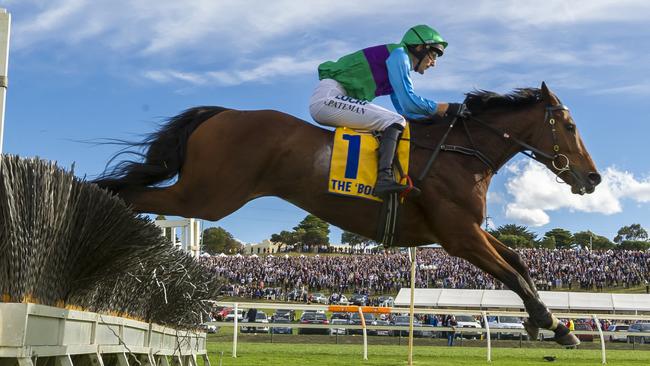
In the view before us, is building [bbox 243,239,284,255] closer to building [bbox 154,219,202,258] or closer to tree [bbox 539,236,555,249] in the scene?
tree [bbox 539,236,555,249]

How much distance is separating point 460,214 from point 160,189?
210 cm

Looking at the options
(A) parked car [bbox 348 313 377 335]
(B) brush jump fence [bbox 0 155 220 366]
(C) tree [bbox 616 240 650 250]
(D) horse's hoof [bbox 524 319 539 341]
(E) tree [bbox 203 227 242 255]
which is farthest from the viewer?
(E) tree [bbox 203 227 242 255]

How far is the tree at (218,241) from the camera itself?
102 m

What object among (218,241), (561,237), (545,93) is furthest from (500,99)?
(561,237)

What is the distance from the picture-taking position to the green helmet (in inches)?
213

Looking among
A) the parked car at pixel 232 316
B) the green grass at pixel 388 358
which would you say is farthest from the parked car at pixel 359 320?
the green grass at pixel 388 358

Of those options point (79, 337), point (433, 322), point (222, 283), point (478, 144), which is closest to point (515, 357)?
point (222, 283)

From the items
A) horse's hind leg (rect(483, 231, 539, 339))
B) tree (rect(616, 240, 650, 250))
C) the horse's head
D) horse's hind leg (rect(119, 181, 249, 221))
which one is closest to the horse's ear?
the horse's head

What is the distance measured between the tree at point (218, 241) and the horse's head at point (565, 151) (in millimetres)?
95756

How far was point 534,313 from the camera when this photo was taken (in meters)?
5.21

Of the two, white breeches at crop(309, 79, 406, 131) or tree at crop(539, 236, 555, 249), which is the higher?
tree at crop(539, 236, 555, 249)

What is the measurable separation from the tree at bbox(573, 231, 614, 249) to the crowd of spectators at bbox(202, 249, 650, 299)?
67774mm

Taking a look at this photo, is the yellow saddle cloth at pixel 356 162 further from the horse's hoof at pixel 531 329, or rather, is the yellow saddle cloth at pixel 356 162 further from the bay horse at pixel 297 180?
the horse's hoof at pixel 531 329

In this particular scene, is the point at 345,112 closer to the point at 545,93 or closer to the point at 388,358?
the point at 545,93
